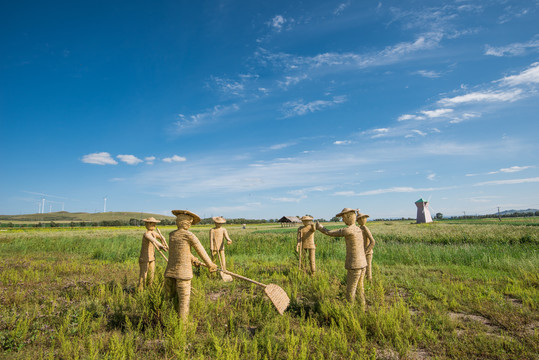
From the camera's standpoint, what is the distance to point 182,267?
17.0 ft

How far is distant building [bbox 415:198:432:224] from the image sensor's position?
62247mm

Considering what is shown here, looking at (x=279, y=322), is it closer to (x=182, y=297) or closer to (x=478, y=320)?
(x=182, y=297)

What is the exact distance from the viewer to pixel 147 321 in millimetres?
5184

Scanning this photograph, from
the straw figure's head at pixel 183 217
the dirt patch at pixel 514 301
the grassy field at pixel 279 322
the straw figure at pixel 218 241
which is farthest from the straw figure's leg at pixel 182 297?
the dirt patch at pixel 514 301

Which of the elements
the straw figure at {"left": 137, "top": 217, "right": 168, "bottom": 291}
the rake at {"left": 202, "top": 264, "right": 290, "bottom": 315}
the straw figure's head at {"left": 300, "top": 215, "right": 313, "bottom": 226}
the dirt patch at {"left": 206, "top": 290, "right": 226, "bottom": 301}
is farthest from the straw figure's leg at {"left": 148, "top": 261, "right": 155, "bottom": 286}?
the straw figure's head at {"left": 300, "top": 215, "right": 313, "bottom": 226}

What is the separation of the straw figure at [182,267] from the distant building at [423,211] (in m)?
67.9

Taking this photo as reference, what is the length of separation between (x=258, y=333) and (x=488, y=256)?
41.7 ft

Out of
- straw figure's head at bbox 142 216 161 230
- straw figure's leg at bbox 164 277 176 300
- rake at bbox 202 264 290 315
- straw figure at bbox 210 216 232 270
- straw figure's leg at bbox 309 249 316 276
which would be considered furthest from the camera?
straw figure at bbox 210 216 232 270

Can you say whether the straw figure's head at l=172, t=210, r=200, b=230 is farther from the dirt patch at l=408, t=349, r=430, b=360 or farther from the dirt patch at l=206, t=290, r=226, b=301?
the dirt patch at l=408, t=349, r=430, b=360

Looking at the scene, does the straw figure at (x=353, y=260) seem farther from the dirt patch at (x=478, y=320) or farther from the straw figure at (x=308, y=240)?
the straw figure at (x=308, y=240)

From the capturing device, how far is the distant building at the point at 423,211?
62.2 m

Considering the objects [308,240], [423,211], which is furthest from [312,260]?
[423,211]

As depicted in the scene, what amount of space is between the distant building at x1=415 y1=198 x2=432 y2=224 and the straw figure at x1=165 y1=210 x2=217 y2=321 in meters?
67.9

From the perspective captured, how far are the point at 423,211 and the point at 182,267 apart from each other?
68.5 m
